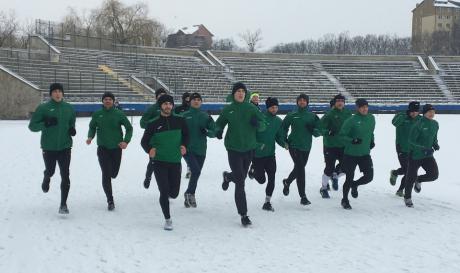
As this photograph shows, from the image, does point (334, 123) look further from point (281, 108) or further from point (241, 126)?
point (281, 108)

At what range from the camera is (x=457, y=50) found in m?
91.6

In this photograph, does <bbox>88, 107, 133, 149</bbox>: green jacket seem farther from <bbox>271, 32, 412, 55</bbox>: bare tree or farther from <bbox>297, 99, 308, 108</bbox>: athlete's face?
<bbox>271, 32, 412, 55</bbox>: bare tree

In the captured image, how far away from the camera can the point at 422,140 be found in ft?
26.3

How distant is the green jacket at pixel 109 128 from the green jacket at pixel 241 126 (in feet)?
5.18

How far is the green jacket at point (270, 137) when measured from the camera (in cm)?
781

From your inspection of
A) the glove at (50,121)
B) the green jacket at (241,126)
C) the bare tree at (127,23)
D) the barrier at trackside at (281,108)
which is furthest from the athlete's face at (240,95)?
the bare tree at (127,23)

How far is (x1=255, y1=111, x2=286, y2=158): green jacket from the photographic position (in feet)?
25.6

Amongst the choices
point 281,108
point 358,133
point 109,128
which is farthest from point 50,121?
point 281,108

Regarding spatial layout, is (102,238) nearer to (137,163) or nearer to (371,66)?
(137,163)

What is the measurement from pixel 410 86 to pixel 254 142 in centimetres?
4956

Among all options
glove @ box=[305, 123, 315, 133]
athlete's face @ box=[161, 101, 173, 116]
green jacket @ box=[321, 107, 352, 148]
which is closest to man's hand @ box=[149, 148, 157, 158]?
athlete's face @ box=[161, 101, 173, 116]

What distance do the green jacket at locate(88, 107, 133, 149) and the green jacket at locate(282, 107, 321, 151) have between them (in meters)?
2.53

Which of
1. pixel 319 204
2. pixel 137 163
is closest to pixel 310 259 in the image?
pixel 319 204

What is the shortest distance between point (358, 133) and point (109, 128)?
12.6ft
